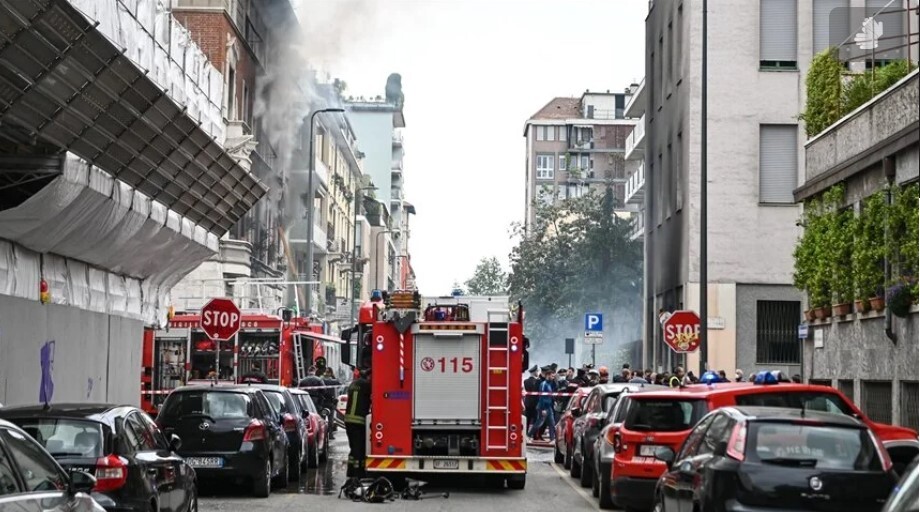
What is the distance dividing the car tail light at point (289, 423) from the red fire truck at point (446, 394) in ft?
7.81

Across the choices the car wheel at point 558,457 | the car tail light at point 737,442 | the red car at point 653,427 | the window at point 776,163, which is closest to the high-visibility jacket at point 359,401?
the red car at point 653,427

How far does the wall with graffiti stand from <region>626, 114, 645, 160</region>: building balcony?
2437 cm

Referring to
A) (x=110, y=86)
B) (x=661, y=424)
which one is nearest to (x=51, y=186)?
(x=110, y=86)

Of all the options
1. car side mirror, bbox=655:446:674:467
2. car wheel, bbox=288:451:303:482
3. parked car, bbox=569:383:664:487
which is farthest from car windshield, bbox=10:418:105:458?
car wheel, bbox=288:451:303:482

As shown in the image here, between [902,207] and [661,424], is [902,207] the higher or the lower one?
the higher one

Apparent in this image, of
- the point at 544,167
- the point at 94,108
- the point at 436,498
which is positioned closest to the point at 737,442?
the point at 436,498

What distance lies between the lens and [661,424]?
682 inches

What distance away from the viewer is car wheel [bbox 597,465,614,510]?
18734 millimetres

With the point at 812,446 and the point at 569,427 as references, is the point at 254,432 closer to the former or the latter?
the point at 569,427

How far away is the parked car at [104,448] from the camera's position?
12.5 metres

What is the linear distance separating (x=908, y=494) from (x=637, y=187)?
160 feet

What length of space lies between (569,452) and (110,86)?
1021 cm

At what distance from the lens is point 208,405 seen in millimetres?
20375

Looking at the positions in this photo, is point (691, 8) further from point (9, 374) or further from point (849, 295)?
point (9, 374)
